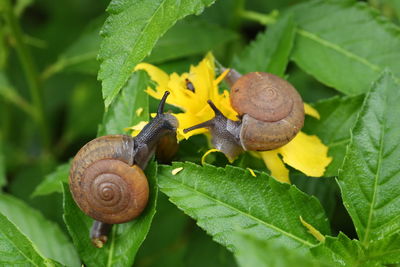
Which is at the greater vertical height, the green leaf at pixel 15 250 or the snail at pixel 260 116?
the snail at pixel 260 116

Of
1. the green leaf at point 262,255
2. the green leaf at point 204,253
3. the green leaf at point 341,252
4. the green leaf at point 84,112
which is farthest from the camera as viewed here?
the green leaf at point 84,112

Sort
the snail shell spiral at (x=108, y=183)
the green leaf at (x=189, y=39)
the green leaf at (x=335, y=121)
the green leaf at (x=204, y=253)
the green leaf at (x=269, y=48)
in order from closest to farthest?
1. the snail shell spiral at (x=108, y=183)
2. the green leaf at (x=335, y=121)
3. the green leaf at (x=269, y=48)
4. the green leaf at (x=189, y=39)
5. the green leaf at (x=204, y=253)

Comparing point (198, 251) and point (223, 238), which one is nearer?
point (223, 238)

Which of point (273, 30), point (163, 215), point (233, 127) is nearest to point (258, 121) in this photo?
point (233, 127)

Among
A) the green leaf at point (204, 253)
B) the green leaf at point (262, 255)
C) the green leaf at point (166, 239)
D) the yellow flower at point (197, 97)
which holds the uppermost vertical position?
the green leaf at point (262, 255)

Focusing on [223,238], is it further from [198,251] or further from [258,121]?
[198,251]

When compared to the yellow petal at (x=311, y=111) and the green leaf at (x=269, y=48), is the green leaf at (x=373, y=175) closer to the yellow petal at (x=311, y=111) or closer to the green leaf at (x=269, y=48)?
the yellow petal at (x=311, y=111)

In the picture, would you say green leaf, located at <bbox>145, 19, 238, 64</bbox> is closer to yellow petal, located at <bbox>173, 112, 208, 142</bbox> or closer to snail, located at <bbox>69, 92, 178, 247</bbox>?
yellow petal, located at <bbox>173, 112, 208, 142</bbox>

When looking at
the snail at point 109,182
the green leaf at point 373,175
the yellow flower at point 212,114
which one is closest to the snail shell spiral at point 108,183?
the snail at point 109,182
